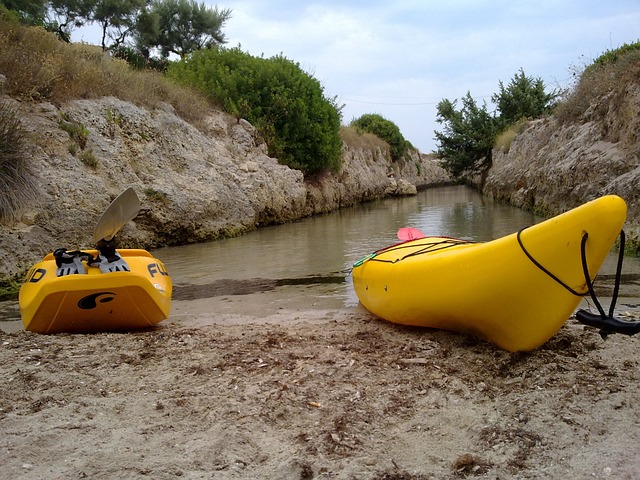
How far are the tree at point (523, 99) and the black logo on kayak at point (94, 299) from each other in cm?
2366

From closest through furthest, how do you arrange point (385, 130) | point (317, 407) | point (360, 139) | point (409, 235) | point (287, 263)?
point (317, 407) < point (409, 235) < point (287, 263) < point (360, 139) < point (385, 130)

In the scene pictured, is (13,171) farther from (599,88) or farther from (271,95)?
(599,88)

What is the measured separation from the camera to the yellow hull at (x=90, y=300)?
3.35 metres

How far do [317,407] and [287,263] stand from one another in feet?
15.9

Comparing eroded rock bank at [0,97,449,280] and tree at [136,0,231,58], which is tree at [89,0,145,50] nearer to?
tree at [136,0,231,58]

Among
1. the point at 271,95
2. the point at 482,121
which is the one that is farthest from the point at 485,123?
the point at 271,95

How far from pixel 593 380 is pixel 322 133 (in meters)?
14.7

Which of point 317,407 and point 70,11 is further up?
point 70,11

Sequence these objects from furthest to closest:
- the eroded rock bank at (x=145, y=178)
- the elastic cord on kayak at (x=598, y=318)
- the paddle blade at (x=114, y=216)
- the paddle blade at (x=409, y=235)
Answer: the eroded rock bank at (x=145, y=178) < the paddle blade at (x=409, y=235) < the paddle blade at (x=114, y=216) < the elastic cord on kayak at (x=598, y=318)

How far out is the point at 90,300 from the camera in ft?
11.3

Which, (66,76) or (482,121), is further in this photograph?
(482,121)

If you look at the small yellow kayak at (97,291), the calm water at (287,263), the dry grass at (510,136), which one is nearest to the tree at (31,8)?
the calm water at (287,263)

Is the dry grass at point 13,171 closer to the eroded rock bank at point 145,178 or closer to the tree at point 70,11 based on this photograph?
the eroded rock bank at point 145,178

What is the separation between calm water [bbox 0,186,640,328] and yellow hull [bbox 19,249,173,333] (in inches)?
38.7
